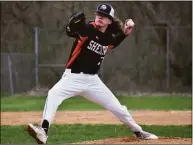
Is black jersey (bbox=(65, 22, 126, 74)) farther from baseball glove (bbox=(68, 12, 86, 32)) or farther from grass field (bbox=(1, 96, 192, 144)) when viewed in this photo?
grass field (bbox=(1, 96, 192, 144))

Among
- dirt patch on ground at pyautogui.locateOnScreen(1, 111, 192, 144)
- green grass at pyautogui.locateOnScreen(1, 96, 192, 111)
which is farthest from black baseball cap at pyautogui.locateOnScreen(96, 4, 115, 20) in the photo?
green grass at pyautogui.locateOnScreen(1, 96, 192, 111)

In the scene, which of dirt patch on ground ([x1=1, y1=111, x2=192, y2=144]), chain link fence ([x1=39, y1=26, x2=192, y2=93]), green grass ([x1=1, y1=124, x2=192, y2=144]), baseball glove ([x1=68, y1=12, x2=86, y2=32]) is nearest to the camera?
baseball glove ([x1=68, y1=12, x2=86, y2=32])

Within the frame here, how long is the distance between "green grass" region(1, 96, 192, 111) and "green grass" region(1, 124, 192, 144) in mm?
4572

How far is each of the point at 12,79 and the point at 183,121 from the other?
10444 millimetres

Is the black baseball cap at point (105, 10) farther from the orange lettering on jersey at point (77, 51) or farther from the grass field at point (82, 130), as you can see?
the grass field at point (82, 130)

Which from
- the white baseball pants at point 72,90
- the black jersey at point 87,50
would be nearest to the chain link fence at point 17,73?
the white baseball pants at point 72,90

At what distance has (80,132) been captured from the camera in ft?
34.7

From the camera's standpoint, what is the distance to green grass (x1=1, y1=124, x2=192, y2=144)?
31.0 ft

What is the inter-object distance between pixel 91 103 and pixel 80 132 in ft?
25.4

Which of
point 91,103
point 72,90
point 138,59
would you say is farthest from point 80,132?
point 138,59

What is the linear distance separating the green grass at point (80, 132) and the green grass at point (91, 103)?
→ 4.57 m

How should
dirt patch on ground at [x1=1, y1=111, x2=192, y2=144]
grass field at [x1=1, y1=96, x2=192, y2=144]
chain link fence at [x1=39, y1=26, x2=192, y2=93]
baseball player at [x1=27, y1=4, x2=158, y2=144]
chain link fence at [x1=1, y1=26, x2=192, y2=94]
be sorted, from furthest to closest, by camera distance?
chain link fence at [x1=39, y1=26, x2=192, y2=93] < chain link fence at [x1=1, y1=26, x2=192, y2=94] < dirt patch on ground at [x1=1, y1=111, x2=192, y2=144] < grass field at [x1=1, y1=96, x2=192, y2=144] < baseball player at [x1=27, y1=4, x2=158, y2=144]

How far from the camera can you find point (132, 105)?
17.0 metres

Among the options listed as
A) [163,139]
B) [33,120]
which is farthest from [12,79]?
[163,139]
